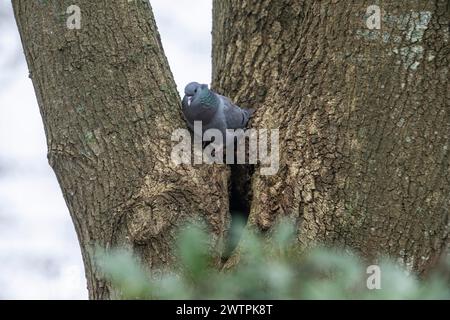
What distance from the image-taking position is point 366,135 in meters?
3.14

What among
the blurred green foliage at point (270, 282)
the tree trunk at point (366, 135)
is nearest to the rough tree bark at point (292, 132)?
the tree trunk at point (366, 135)

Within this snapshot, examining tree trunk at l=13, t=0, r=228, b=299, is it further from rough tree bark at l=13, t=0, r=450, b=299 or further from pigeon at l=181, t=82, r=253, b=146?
pigeon at l=181, t=82, r=253, b=146

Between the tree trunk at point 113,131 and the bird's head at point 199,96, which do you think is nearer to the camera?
the tree trunk at point 113,131

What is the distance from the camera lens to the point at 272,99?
367 cm

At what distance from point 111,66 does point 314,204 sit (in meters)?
1.14

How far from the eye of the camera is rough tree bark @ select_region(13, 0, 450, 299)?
3053 mm

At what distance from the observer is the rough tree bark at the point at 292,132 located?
3.05 m

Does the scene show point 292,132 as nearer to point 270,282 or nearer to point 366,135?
point 366,135

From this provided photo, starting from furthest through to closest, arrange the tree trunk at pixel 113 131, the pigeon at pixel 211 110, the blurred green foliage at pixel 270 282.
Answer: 1. the pigeon at pixel 211 110
2. the tree trunk at pixel 113 131
3. the blurred green foliage at pixel 270 282

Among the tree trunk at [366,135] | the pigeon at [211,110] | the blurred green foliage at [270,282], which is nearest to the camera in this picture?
the blurred green foliage at [270,282]

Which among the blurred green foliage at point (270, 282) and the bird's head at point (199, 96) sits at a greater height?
the blurred green foliage at point (270, 282)

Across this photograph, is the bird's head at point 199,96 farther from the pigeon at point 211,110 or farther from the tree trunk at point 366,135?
the tree trunk at point 366,135

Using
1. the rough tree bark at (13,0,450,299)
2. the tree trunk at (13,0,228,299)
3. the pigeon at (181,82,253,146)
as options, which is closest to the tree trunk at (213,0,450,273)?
the rough tree bark at (13,0,450,299)

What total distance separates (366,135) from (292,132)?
381mm
